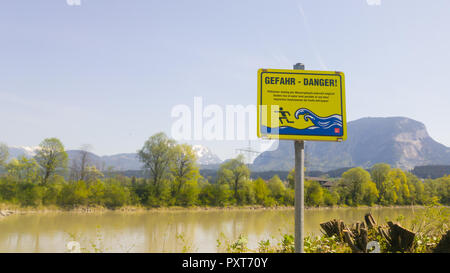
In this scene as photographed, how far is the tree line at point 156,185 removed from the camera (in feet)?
96.2

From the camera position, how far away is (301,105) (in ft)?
11.0

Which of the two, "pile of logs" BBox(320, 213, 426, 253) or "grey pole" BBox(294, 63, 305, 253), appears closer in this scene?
"grey pole" BBox(294, 63, 305, 253)

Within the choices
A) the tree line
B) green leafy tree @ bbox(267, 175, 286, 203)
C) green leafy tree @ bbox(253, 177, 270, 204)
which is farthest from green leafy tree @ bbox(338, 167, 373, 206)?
green leafy tree @ bbox(253, 177, 270, 204)

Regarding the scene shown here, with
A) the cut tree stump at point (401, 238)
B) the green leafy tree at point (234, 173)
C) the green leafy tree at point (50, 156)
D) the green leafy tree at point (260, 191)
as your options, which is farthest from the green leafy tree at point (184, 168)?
the cut tree stump at point (401, 238)

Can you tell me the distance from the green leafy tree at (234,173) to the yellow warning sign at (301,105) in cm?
3608

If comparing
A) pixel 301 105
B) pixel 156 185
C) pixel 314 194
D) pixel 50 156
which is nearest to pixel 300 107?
pixel 301 105

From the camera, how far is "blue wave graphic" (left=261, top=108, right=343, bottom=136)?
3.28m

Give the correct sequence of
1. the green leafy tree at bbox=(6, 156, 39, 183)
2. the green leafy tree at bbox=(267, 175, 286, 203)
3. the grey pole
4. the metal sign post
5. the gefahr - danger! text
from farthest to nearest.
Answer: the green leafy tree at bbox=(267, 175, 286, 203) < the green leafy tree at bbox=(6, 156, 39, 183) < the gefahr - danger! text < the metal sign post < the grey pole

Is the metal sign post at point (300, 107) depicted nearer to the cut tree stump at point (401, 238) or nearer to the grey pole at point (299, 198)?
the grey pole at point (299, 198)

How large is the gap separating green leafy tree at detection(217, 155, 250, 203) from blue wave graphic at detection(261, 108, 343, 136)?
118ft

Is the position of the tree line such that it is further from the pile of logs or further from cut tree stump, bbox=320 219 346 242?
the pile of logs
